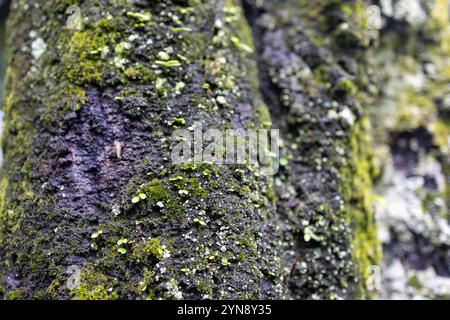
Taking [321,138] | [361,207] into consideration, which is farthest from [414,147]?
[321,138]

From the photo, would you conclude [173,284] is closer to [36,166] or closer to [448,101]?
[36,166]

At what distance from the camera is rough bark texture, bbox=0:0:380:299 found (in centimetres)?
182

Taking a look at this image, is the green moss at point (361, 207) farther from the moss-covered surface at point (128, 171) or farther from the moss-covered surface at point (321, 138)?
the moss-covered surface at point (128, 171)

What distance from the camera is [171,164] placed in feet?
6.34

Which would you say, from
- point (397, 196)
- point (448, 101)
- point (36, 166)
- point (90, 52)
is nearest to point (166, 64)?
point (90, 52)

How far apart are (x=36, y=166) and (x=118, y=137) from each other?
48 centimetres

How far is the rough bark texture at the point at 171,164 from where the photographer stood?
1818 millimetres

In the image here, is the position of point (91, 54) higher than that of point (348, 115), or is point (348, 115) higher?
point (91, 54)

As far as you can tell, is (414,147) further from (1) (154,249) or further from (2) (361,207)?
(1) (154,249)

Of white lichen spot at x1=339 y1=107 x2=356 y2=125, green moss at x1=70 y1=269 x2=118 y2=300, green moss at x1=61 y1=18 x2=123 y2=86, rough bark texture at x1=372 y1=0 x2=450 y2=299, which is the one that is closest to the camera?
green moss at x1=70 y1=269 x2=118 y2=300

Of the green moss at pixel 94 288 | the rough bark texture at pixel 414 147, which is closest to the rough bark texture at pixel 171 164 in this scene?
the green moss at pixel 94 288

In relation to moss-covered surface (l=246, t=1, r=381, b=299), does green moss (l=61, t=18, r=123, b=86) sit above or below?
above

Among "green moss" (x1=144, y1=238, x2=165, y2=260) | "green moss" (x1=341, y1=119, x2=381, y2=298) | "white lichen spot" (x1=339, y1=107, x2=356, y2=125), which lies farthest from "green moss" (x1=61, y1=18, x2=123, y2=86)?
"green moss" (x1=341, y1=119, x2=381, y2=298)

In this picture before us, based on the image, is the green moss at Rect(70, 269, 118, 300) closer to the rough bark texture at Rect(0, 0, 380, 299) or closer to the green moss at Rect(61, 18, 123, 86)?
the rough bark texture at Rect(0, 0, 380, 299)
